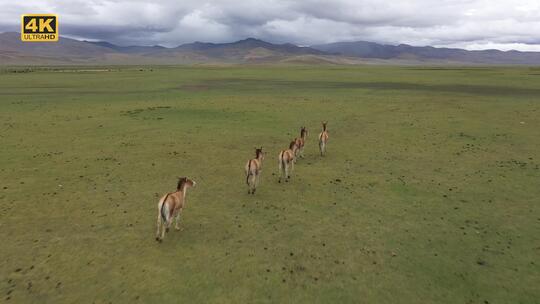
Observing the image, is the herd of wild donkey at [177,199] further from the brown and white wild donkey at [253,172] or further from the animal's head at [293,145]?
the animal's head at [293,145]

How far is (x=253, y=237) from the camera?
12.8m

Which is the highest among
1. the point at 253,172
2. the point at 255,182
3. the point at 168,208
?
the point at 253,172

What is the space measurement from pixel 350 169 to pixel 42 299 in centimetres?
1521

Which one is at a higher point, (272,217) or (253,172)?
(253,172)

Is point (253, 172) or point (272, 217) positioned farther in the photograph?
point (253, 172)

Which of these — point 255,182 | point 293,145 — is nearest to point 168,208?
point 255,182

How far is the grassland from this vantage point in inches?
398

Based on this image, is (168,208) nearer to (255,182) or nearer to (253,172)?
(253,172)

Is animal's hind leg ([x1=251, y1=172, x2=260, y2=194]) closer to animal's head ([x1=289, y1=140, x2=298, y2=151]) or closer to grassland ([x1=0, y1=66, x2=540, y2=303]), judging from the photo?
grassland ([x1=0, y1=66, x2=540, y2=303])

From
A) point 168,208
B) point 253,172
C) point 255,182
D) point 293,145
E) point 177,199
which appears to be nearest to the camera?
point 168,208

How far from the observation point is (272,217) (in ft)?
47.5

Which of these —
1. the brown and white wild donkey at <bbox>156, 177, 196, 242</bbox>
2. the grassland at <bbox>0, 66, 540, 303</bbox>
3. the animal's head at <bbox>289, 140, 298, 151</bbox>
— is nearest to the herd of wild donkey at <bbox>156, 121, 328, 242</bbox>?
the brown and white wild donkey at <bbox>156, 177, 196, 242</bbox>

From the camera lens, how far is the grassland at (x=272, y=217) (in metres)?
10.1

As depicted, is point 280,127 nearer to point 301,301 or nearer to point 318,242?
point 318,242
